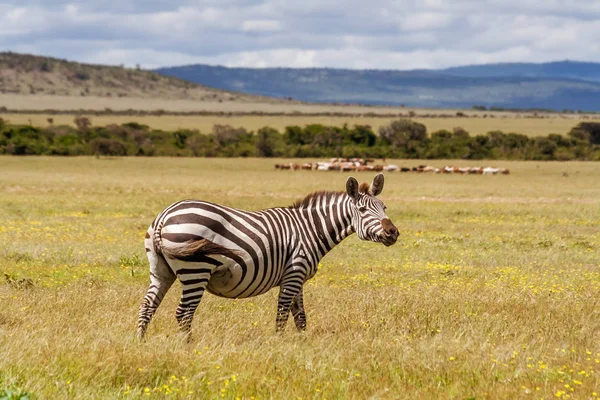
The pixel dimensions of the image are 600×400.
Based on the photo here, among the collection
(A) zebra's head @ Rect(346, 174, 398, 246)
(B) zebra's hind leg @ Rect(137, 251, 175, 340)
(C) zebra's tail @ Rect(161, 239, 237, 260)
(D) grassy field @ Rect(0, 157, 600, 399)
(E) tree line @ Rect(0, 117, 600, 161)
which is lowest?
(E) tree line @ Rect(0, 117, 600, 161)

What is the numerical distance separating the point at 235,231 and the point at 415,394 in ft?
9.64

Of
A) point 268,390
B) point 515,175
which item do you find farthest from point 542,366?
point 515,175

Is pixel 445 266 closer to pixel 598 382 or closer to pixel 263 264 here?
pixel 263 264

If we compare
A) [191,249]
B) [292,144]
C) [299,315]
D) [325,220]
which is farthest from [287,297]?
[292,144]

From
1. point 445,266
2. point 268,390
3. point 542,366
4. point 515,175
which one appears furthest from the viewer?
point 515,175

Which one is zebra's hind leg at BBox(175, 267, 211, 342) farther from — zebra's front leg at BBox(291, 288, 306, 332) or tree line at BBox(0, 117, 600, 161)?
tree line at BBox(0, 117, 600, 161)

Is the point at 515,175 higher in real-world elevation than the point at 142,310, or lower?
lower

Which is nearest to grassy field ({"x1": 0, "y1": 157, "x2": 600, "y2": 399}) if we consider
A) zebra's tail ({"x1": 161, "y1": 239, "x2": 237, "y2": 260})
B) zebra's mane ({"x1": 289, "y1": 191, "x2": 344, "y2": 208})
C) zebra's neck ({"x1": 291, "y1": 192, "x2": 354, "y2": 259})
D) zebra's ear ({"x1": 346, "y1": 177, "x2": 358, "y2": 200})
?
zebra's tail ({"x1": 161, "y1": 239, "x2": 237, "y2": 260})

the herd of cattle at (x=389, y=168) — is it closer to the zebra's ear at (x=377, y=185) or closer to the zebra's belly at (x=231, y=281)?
the zebra's ear at (x=377, y=185)

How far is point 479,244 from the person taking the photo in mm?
20609

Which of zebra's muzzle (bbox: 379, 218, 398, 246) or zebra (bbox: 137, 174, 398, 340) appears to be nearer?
zebra (bbox: 137, 174, 398, 340)

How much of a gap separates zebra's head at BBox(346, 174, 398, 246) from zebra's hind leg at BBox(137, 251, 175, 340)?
2.34m

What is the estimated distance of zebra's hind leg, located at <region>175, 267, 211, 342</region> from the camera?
8.87 m

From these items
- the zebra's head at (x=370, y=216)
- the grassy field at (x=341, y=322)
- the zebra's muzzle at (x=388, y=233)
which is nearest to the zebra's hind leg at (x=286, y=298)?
the grassy field at (x=341, y=322)
